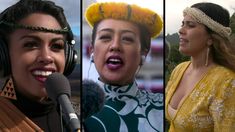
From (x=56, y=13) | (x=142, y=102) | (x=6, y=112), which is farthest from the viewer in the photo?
(x=142, y=102)

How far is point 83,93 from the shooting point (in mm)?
2133

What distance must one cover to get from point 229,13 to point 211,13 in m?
0.10

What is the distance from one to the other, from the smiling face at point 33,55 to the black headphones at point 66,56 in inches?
1.1

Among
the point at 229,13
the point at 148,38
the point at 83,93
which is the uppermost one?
the point at 229,13

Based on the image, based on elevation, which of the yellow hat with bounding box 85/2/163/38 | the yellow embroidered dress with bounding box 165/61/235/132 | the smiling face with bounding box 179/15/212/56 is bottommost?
the yellow embroidered dress with bounding box 165/61/235/132

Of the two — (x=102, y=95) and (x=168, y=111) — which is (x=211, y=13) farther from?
(x=102, y=95)

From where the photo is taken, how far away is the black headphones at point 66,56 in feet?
6.32

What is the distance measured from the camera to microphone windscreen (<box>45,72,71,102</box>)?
1.20 metres

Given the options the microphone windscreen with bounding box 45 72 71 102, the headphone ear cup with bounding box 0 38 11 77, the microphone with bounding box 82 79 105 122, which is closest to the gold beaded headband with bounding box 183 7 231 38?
the microphone with bounding box 82 79 105 122

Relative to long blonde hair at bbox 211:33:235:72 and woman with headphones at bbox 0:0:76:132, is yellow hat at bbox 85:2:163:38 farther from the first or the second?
long blonde hair at bbox 211:33:235:72

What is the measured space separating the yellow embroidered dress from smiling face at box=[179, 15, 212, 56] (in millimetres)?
128

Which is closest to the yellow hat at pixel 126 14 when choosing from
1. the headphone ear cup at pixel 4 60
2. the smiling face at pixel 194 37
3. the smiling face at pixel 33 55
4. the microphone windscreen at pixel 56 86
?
the smiling face at pixel 194 37

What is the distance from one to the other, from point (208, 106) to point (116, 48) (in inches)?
23.2

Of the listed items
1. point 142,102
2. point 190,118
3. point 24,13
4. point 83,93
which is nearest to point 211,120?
point 190,118
